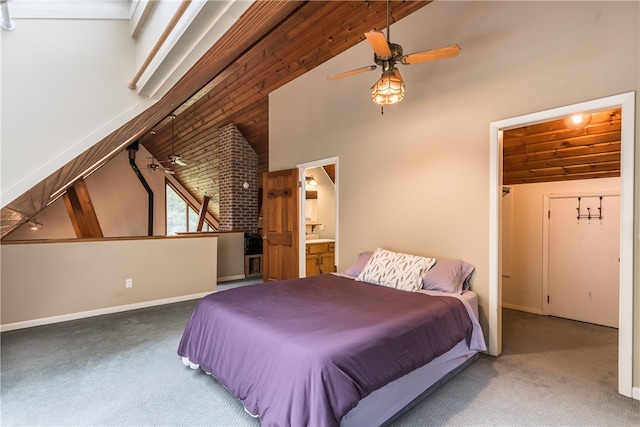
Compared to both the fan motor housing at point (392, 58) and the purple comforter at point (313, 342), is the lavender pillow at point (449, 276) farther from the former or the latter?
the fan motor housing at point (392, 58)

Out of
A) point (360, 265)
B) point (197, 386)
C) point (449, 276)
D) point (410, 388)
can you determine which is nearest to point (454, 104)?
point (449, 276)

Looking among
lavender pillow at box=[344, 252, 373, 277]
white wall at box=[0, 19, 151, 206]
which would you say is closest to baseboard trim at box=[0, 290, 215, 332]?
lavender pillow at box=[344, 252, 373, 277]

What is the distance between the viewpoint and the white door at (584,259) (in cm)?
350

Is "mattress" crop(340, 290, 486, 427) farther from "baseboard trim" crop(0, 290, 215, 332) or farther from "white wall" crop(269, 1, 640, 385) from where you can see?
"baseboard trim" crop(0, 290, 215, 332)

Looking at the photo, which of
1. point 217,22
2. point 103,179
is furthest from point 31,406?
point 103,179

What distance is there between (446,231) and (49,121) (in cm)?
308

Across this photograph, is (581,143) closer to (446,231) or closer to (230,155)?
(446,231)

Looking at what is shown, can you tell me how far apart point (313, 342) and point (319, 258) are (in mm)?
3388

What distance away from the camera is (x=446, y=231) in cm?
310

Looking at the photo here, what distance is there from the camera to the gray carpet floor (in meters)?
1.92

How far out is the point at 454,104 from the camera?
3031 mm

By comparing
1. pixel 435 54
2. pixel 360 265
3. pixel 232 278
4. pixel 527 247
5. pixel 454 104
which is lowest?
pixel 232 278

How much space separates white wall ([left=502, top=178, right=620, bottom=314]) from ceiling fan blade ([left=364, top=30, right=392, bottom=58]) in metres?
3.06

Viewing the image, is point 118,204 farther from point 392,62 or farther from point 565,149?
point 565,149
